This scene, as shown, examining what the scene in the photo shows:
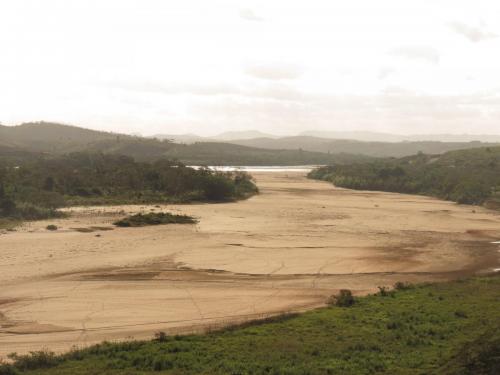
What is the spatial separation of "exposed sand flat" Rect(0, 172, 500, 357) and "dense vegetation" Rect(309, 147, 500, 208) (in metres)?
19.2

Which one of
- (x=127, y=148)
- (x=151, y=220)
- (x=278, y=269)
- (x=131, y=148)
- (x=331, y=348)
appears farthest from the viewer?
(x=131, y=148)

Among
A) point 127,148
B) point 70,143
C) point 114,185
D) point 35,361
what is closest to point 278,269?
point 35,361

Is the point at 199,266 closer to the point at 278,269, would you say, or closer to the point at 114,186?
the point at 278,269

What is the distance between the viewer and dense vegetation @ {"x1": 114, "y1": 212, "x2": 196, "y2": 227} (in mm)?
40312

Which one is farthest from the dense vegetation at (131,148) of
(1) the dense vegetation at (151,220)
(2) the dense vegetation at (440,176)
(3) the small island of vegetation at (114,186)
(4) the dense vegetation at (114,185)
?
(1) the dense vegetation at (151,220)

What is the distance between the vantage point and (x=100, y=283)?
23.5 metres

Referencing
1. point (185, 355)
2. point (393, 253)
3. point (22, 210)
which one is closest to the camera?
point (185, 355)

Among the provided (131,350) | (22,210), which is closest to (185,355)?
(131,350)

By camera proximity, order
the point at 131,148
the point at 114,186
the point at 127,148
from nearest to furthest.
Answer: the point at 114,186 < the point at 127,148 < the point at 131,148

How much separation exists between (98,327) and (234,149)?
589 feet

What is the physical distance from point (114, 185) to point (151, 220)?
2171cm

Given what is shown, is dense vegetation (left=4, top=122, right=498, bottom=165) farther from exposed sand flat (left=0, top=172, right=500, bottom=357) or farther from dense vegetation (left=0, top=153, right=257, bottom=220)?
exposed sand flat (left=0, top=172, right=500, bottom=357)

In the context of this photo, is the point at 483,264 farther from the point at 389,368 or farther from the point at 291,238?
the point at 389,368

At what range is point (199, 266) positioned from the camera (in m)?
27.5
